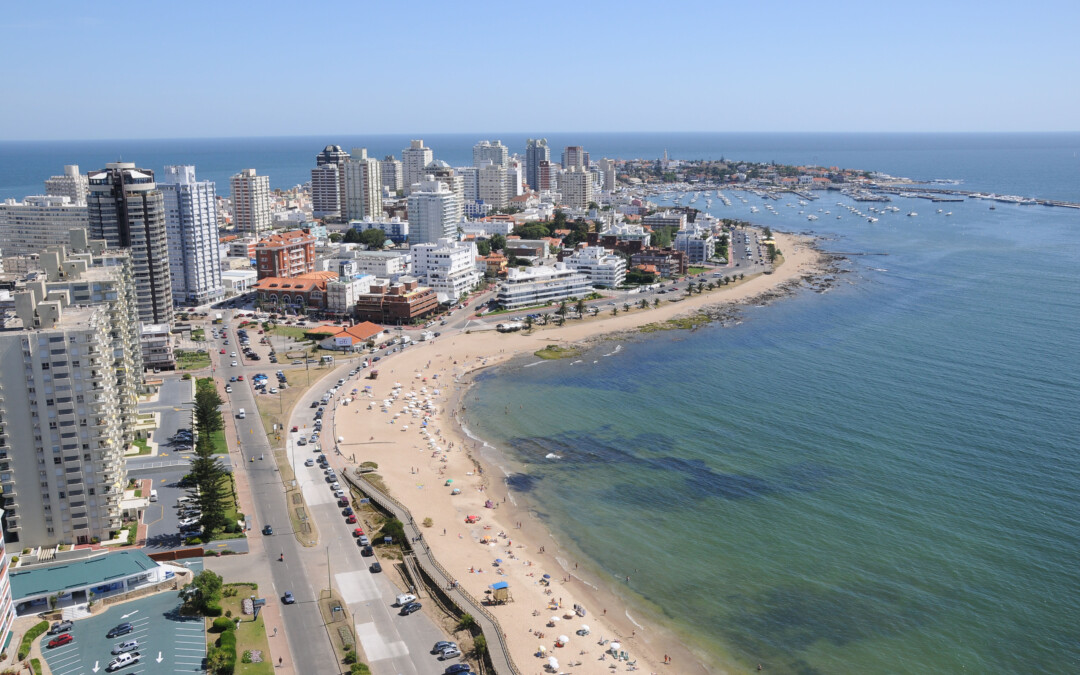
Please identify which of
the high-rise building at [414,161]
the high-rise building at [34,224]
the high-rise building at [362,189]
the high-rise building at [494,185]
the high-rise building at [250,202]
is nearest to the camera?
the high-rise building at [34,224]

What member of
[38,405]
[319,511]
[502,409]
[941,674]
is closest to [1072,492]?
[941,674]

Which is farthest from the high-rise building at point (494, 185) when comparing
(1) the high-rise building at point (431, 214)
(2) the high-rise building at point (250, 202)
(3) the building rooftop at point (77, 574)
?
(3) the building rooftop at point (77, 574)

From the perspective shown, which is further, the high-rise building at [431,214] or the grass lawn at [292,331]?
the high-rise building at [431,214]

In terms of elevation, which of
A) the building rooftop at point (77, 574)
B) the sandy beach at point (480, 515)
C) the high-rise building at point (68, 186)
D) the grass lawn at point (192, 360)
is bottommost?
the sandy beach at point (480, 515)

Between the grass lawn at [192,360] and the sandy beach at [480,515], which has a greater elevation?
the grass lawn at [192,360]

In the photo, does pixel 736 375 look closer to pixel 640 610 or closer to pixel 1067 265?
pixel 640 610

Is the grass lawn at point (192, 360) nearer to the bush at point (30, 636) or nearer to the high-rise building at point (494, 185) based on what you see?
the bush at point (30, 636)

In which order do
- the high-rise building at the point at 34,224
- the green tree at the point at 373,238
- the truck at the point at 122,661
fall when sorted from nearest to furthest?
the truck at the point at 122,661 → the high-rise building at the point at 34,224 → the green tree at the point at 373,238
